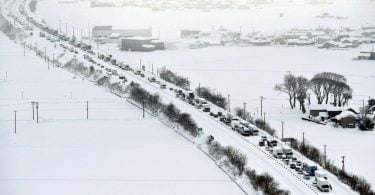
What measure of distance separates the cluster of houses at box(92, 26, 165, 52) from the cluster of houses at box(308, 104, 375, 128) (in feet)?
32.1

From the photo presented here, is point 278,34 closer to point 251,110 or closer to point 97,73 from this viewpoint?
point 97,73

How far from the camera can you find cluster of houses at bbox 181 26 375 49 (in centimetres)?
2147

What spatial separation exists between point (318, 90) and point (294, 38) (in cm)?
1131

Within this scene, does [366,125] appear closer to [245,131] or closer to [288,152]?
[245,131]

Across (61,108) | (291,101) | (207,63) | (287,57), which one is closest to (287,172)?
(291,101)

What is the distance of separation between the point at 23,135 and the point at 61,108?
2043 millimetres

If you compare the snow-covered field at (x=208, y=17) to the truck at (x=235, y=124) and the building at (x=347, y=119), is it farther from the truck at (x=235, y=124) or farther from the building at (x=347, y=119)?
the truck at (x=235, y=124)

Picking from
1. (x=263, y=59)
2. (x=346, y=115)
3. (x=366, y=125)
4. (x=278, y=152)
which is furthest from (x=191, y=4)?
(x=278, y=152)

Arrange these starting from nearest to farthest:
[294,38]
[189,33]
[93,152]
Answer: [93,152], [294,38], [189,33]

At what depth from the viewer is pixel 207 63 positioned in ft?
54.9

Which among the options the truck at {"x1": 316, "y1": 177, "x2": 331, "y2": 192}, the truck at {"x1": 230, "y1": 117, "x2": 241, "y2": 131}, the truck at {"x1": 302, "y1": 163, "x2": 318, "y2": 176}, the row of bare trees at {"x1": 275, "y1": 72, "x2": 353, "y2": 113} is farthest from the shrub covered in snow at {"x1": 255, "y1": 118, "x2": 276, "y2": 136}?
the truck at {"x1": 316, "y1": 177, "x2": 331, "y2": 192}

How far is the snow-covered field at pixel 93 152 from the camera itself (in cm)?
718

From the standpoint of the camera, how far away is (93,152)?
28.3 feet

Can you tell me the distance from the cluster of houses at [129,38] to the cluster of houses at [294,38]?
1.41 metres
